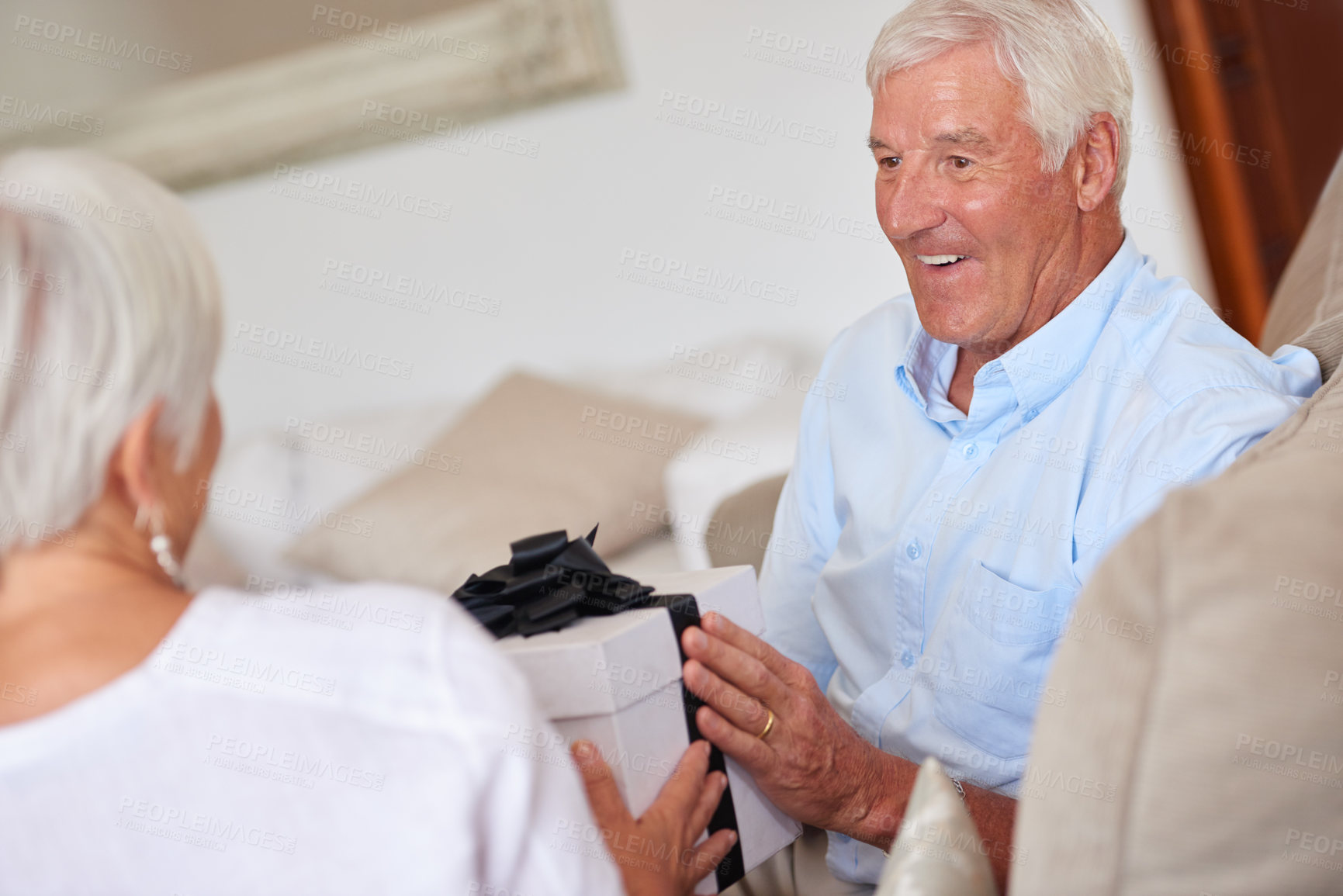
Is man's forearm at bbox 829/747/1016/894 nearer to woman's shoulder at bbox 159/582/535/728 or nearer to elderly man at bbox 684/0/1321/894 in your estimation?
elderly man at bbox 684/0/1321/894

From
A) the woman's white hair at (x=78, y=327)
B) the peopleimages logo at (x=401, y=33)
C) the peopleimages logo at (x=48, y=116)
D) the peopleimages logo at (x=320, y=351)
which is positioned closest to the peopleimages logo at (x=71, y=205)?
the woman's white hair at (x=78, y=327)

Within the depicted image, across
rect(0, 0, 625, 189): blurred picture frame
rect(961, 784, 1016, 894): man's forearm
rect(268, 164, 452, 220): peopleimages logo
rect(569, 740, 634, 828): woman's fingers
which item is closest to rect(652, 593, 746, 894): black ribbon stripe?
rect(569, 740, 634, 828): woman's fingers

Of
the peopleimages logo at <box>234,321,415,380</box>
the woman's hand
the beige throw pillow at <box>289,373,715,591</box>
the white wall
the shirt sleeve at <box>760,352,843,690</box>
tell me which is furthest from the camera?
the peopleimages logo at <box>234,321,415,380</box>

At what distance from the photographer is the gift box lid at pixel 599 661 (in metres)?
0.91

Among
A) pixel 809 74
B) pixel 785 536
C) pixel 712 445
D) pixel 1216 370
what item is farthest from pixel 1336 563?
pixel 809 74

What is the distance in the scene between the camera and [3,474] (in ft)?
2.19

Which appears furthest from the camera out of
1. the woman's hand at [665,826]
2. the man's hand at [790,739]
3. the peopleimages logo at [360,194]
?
the peopleimages logo at [360,194]

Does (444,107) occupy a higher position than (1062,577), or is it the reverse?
(444,107)

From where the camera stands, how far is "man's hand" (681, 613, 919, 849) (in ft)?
3.34

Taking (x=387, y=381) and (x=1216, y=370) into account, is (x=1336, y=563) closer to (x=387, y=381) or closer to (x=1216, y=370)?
(x=1216, y=370)

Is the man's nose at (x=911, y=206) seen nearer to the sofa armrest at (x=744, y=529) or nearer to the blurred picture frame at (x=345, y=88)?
the sofa armrest at (x=744, y=529)

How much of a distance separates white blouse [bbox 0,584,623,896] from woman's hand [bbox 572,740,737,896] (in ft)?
0.78

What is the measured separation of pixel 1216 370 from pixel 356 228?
246 centimetres

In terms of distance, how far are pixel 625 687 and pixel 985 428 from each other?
542 mm
